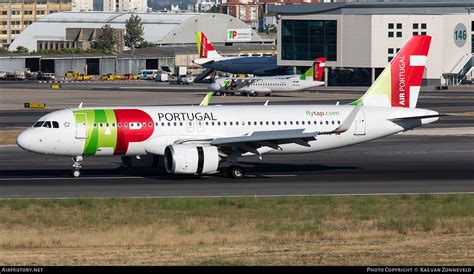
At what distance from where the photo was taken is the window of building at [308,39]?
172500 millimetres

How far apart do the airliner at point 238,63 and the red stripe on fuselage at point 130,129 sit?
128488 mm

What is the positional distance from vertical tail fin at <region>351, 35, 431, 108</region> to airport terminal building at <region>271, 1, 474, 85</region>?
113488 millimetres

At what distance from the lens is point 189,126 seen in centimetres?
5178

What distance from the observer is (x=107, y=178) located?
169ft

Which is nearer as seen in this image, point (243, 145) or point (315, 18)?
point (243, 145)

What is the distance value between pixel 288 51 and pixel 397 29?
1915cm

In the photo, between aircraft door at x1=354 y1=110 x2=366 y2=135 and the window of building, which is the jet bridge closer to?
the window of building

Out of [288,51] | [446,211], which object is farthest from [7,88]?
[446,211]

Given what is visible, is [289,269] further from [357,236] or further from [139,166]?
[139,166]

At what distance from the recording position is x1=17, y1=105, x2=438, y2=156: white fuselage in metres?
50.2

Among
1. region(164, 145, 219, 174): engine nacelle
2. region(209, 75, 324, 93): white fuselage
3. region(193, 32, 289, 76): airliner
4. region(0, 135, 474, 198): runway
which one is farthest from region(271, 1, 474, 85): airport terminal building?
region(164, 145, 219, 174): engine nacelle

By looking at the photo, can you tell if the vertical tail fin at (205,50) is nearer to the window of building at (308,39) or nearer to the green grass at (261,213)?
the window of building at (308,39)

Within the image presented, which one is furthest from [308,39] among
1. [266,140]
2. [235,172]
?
[266,140]

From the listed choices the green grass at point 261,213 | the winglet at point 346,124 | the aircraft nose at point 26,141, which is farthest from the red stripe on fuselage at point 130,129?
the winglet at point 346,124
